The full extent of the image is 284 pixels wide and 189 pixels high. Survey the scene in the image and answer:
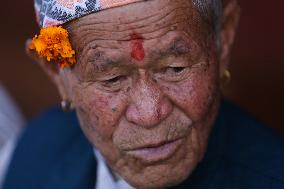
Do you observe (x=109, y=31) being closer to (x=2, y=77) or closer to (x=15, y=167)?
(x=15, y=167)

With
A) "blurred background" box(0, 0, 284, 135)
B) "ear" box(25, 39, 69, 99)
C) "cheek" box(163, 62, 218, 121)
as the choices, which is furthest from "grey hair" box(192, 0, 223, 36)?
"blurred background" box(0, 0, 284, 135)

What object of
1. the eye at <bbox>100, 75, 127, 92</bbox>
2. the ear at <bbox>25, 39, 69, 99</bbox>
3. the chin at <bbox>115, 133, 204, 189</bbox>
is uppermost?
the eye at <bbox>100, 75, 127, 92</bbox>

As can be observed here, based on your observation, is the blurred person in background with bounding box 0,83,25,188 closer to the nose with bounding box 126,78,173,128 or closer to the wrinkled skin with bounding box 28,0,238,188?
the wrinkled skin with bounding box 28,0,238,188

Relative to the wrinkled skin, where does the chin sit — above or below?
below

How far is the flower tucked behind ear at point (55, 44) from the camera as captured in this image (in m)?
2.49

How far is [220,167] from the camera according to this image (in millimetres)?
2801

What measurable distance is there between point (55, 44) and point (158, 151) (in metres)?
0.57

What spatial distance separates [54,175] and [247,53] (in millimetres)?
1312

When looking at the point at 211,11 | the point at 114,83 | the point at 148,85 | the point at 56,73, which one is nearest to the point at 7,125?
the point at 56,73

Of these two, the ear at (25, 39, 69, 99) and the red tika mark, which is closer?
the red tika mark

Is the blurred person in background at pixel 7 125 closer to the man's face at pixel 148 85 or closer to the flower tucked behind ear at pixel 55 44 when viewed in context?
the man's face at pixel 148 85

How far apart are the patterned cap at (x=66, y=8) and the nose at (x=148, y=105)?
31 cm

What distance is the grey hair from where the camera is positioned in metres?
2.47

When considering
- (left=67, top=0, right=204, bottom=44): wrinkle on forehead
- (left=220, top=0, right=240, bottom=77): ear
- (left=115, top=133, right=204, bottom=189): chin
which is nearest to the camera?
(left=67, top=0, right=204, bottom=44): wrinkle on forehead
